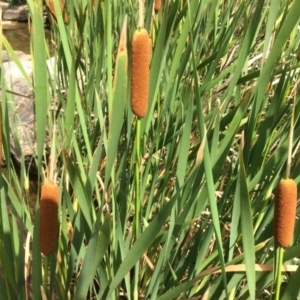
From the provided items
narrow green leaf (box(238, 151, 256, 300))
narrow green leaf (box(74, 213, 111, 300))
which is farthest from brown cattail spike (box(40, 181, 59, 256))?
narrow green leaf (box(238, 151, 256, 300))

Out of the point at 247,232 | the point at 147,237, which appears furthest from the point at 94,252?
the point at 247,232

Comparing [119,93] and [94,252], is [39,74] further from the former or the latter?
[94,252]

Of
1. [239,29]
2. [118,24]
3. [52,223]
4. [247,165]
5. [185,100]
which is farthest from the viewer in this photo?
[239,29]

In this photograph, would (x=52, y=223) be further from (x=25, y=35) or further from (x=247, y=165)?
(x=25, y=35)

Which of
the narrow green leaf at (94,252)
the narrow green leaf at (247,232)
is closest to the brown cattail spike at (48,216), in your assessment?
the narrow green leaf at (94,252)

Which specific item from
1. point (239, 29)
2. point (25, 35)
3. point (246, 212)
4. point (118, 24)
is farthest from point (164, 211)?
point (25, 35)

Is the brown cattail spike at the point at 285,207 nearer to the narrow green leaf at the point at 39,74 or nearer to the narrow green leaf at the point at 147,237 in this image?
the narrow green leaf at the point at 147,237
